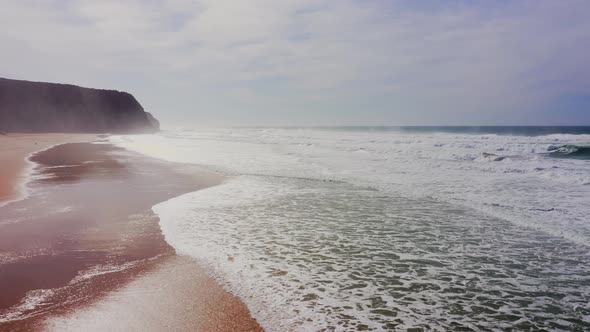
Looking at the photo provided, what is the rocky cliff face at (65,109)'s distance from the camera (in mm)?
84062

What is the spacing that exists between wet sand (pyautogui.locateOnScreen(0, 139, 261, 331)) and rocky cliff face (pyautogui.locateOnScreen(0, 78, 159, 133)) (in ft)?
278

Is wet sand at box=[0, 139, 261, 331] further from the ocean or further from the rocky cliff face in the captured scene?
the rocky cliff face

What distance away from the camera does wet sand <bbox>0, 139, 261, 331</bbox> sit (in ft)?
14.7

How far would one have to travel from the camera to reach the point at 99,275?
5.85 metres

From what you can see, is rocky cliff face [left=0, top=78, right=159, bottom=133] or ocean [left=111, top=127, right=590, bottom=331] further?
rocky cliff face [left=0, top=78, right=159, bottom=133]

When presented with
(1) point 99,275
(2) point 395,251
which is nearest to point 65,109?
(1) point 99,275

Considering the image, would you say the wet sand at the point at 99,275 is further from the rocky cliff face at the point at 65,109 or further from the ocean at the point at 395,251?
the rocky cliff face at the point at 65,109

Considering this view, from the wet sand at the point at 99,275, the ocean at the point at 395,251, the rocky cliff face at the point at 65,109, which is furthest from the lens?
the rocky cliff face at the point at 65,109

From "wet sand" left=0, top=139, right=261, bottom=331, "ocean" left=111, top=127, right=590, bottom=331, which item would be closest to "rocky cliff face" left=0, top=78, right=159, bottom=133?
"wet sand" left=0, top=139, right=261, bottom=331

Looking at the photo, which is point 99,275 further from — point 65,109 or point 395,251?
point 65,109

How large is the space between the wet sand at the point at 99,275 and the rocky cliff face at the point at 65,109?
84817mm

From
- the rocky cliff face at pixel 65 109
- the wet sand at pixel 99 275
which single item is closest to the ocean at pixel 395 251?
the wet sand at pixel 99 275

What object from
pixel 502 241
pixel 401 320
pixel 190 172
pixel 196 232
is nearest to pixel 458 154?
pixel 190 172

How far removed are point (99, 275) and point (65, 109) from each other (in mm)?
104854
